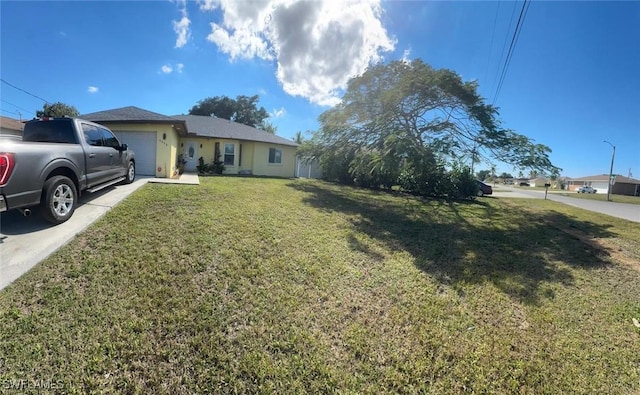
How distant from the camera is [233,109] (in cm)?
3944

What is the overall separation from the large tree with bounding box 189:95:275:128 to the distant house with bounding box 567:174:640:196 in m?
62.3

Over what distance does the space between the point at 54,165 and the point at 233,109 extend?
37903 mm

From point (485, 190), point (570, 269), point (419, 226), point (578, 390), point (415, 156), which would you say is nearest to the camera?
point (578, 390)

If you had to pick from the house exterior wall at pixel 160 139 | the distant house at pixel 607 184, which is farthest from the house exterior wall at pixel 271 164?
the distant house at pixel 607 184

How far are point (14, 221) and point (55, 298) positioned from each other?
2.63 metres

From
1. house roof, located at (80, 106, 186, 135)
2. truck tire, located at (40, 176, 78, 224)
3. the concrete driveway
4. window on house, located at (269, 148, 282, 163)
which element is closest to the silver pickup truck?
truck tire, located at (40, 176, 78, 224)

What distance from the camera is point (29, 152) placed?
4012 millimetres

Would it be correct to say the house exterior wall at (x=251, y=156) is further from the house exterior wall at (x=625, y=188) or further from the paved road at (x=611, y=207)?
the house exterior wall at (x=625, y=188)

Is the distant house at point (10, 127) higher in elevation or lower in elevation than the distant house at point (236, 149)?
higher

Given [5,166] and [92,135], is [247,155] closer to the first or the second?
[92,135]

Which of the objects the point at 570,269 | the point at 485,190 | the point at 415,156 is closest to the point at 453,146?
the point at 415,156

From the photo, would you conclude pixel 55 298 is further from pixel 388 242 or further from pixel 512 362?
pixel 388 242

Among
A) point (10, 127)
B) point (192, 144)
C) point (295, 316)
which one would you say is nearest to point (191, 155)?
point (192, 144)

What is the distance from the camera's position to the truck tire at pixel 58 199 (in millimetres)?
4332
